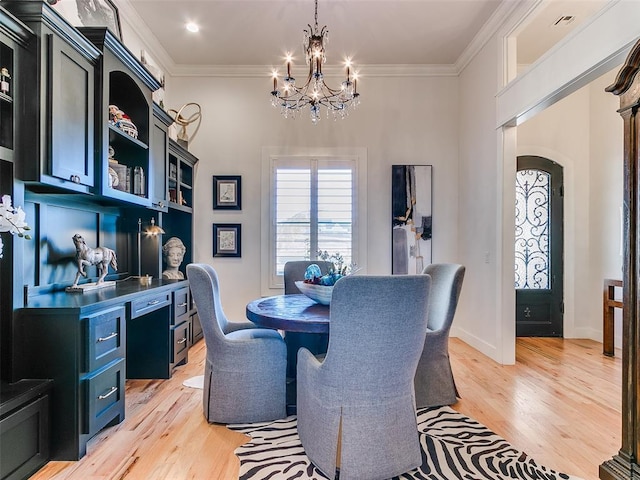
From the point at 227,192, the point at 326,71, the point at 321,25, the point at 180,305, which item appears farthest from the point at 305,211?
the point at 321,25

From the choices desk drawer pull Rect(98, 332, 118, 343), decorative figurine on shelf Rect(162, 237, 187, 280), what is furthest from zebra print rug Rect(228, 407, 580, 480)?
decorative figurine on shelf Rect(162, 237, 187, 280)

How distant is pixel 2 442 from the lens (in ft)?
5.34

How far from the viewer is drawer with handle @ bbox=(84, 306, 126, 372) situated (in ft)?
6.53

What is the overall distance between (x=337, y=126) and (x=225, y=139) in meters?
1.45

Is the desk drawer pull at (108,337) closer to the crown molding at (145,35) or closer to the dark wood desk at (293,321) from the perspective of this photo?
the dark wood desk at (293,321)

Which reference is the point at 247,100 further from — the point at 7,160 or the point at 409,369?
the point at 409,369

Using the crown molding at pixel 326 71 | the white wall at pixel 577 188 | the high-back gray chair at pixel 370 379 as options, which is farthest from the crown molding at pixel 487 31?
the high-back gray chair at pixel 370 379

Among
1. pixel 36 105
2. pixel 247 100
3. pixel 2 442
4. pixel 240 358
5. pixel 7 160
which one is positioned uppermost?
pixel 247 100

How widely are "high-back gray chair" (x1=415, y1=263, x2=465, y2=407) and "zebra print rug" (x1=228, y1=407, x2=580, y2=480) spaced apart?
0.22 m

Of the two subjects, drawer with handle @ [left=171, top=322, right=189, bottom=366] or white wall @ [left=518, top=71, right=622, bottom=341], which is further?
white wall @ [left=518, top=71, right=622, bottom=341]

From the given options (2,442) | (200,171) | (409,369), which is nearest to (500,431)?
(409,369)

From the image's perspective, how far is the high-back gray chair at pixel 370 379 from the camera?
5.15 ft

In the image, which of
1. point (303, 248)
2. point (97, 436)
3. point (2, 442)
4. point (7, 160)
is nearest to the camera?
point (2, 442)

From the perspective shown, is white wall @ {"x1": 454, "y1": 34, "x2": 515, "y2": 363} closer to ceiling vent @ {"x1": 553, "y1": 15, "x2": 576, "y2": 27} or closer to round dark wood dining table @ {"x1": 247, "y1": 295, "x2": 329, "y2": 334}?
Answer: ceiling vent @ {"x1": 553, "y1": 15, "x2": 576, "y2": 27}
